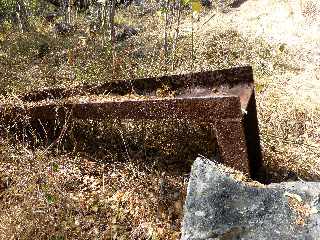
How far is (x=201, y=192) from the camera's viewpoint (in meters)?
2.71

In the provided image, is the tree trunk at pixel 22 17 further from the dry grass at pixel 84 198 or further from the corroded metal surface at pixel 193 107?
the dry grass at pixel 84 198

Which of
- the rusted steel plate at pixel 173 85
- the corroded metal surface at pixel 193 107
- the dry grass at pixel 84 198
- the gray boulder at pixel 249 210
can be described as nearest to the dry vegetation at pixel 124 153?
the dry grass at pixel 84 198

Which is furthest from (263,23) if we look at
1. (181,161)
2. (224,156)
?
(224,156)

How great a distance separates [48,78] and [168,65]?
1803 millimetres

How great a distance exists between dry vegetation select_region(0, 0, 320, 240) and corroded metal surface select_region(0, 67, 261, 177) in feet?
1.14

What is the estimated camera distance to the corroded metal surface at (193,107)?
361cm

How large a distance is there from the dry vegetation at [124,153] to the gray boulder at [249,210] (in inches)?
50.6

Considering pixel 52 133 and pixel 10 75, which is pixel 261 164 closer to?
pixel 52 133

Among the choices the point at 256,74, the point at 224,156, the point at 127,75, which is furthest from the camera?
the point at 256,74

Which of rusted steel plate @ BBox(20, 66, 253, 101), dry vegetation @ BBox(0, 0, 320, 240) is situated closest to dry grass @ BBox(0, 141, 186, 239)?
dry vegetation @ BBox(0, 0, 320, 240)

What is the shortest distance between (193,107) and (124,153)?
4.44 feet

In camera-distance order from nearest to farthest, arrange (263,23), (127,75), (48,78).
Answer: (127,75)
(48,78)
(263,23)

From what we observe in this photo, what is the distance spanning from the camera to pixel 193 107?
12.1 ft

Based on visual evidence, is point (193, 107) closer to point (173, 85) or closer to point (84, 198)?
point (173, 85)
